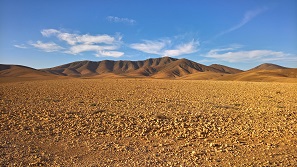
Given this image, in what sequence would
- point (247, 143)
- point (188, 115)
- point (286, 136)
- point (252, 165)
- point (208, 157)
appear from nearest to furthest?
point (252, 165) < point (208, 157) < point (247, 143) < point (286, 136) < point (188, 115)

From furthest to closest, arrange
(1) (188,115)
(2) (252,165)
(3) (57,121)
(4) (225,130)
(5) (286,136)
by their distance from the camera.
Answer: (1) (188,115) < (3) (57,121) < (4) (225,130) < (5) (286,136) < (2) (252,165)

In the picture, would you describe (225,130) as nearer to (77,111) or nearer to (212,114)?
(212,114)

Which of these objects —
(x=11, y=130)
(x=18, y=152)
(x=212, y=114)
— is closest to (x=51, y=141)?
(x=18, y=152)

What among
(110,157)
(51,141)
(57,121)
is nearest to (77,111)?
(57,121)

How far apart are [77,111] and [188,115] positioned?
20.5ft

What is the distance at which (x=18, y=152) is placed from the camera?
7.18 metres

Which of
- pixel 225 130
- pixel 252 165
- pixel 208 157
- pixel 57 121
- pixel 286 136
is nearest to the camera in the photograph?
pixel 252 165

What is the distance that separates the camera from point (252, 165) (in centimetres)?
630

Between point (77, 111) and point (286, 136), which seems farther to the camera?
point (77, 111)

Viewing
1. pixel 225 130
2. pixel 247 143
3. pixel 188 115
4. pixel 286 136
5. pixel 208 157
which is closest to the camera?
pixel 208 157

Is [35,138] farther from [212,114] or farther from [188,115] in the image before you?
[212,114]

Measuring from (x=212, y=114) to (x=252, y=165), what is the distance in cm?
683

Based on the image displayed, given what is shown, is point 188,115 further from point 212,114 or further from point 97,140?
point 97,140

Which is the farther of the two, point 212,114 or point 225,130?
point 212,114
